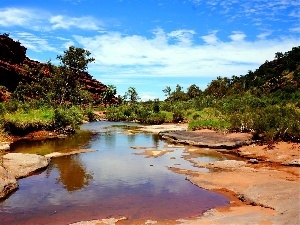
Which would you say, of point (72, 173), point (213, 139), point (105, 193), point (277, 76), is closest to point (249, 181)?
point (105, 193)

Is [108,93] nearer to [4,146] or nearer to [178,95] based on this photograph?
[178,95]

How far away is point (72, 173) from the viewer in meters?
13.8

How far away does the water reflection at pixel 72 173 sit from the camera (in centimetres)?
1210

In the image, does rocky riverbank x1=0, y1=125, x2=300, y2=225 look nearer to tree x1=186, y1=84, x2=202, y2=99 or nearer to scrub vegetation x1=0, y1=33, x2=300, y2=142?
scrub vegetation x1=0, y1=33, x2=300, y2=142

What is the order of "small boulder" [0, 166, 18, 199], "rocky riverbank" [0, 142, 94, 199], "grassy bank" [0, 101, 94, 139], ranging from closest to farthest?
"small boulder" [0, 166, 18, 199] < "rocky riverbank" [0, 142, 94, 199] < "grassy bank" [0, 101, 94, 139]

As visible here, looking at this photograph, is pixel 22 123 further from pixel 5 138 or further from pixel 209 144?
pixel 209 144

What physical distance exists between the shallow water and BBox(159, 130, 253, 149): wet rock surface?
3.49 meters

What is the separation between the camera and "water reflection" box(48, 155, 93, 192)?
39.7ft

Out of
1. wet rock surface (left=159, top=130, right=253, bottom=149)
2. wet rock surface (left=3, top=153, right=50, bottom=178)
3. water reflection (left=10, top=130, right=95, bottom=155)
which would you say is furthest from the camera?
wet rock surface (left=159, top=130, right=253, bottom=149)

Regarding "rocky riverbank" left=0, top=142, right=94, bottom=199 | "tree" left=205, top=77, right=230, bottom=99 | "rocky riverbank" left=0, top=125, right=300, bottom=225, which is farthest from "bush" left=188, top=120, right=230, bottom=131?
"tree" left=205, top=77, right=230, bottom=99

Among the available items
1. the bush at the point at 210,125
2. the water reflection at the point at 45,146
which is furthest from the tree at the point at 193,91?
the water reflection at the point at 45,146

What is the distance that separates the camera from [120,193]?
35.8 feet

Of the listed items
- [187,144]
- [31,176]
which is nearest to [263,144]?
[187,144]

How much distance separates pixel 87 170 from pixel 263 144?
10316mm
